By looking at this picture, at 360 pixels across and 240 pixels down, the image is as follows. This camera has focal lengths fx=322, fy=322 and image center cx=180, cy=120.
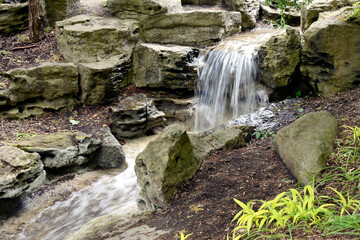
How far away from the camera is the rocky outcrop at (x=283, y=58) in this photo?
22.6 ft

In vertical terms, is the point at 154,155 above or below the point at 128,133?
above

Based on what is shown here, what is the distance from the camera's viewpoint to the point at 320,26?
6.28 meters

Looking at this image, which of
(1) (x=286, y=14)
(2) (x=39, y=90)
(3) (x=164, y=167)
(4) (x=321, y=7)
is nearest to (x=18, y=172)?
(3) (x=164, y=167)

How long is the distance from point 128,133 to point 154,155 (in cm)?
386

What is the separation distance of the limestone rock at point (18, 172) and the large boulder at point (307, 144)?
12.8 ft

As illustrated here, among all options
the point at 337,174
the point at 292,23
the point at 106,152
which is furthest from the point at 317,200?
the point at 292,23

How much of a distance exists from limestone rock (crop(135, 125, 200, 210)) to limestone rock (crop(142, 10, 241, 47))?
5674mm

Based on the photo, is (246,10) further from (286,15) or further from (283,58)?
(283,58)

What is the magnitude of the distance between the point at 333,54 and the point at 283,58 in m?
1.01

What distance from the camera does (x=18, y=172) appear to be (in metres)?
5.04

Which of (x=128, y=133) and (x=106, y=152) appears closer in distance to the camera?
(x=106, y=152)

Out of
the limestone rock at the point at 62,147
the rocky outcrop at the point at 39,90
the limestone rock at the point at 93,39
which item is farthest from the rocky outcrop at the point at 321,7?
the rocky outcrop at the point at 39,90

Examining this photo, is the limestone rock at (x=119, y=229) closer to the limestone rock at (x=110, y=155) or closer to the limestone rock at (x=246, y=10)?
the limestone rock at (x=110, y=155)

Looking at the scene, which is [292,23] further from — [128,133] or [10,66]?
[10,66]
